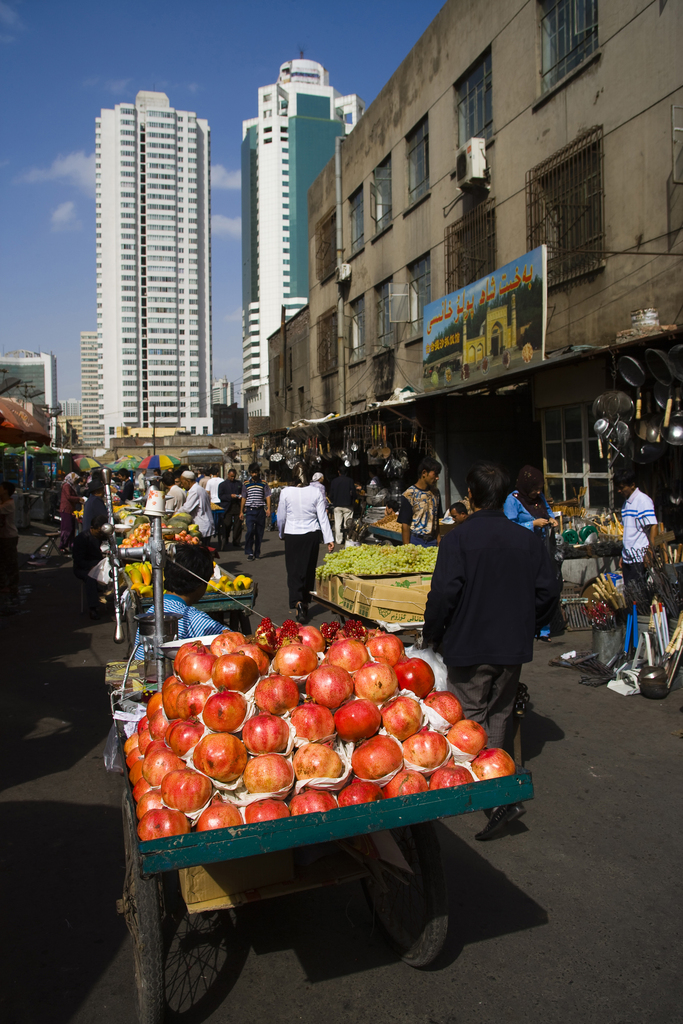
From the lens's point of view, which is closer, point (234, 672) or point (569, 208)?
point (234, 672)

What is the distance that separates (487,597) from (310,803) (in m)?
1.65

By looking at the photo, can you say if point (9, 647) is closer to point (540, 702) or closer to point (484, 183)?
point (540, 702)

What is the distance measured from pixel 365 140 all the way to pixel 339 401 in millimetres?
7592

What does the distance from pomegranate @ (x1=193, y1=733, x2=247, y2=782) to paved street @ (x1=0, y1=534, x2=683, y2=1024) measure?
3.31ft

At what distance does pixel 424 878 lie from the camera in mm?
2711

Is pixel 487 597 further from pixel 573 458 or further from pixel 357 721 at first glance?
pixel 573 458

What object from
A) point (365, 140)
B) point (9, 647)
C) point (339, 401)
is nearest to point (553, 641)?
point (9, 647)

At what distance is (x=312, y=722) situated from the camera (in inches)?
99.6

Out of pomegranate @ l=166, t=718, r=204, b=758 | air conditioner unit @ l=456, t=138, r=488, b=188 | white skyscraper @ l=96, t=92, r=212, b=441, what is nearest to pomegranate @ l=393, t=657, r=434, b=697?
pomegranate @ l=166, t=718, r=204, b=758

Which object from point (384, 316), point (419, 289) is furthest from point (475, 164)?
point (384, 316)

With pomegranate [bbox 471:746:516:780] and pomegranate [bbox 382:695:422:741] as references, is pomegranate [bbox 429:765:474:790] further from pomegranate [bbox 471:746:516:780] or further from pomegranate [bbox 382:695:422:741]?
pomegranate [bbox 382:695:422:741]

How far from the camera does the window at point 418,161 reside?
53.1 ft

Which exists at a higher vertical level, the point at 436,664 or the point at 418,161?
the point at 418,161

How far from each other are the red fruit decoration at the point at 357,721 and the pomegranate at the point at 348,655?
283 millimetres
